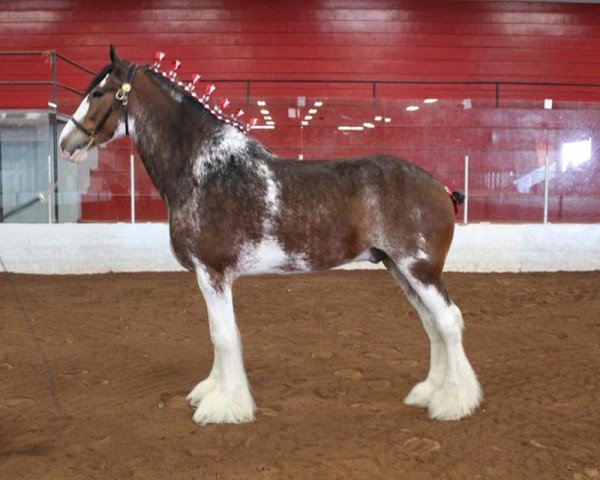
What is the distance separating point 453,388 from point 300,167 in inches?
59.2

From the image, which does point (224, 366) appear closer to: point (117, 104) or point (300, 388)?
point (300, 388)

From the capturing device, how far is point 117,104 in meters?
3.47

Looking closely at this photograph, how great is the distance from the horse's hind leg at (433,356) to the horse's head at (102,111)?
5.88 ft

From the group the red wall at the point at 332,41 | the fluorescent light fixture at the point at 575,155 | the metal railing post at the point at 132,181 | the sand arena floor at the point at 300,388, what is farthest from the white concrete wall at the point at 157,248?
the red wall at the point at 332,41

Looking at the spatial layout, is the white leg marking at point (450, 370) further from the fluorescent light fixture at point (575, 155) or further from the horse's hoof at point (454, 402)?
the fluorescent light fixture at point (575, 155)

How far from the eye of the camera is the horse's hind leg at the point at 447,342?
330 centimetres

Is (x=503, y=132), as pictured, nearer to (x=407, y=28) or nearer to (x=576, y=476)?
(x=407, y=28)

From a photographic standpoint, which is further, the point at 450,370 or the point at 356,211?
the point at 450,370

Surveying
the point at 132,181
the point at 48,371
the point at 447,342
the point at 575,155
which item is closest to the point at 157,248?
the point at 132,181

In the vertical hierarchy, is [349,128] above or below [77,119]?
above

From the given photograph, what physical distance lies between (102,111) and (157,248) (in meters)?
5.24

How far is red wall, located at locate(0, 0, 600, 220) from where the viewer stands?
1331 centimetres

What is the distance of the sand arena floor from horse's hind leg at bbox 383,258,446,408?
97 mm

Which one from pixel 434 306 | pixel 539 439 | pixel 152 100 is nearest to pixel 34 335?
pixel 152 100
